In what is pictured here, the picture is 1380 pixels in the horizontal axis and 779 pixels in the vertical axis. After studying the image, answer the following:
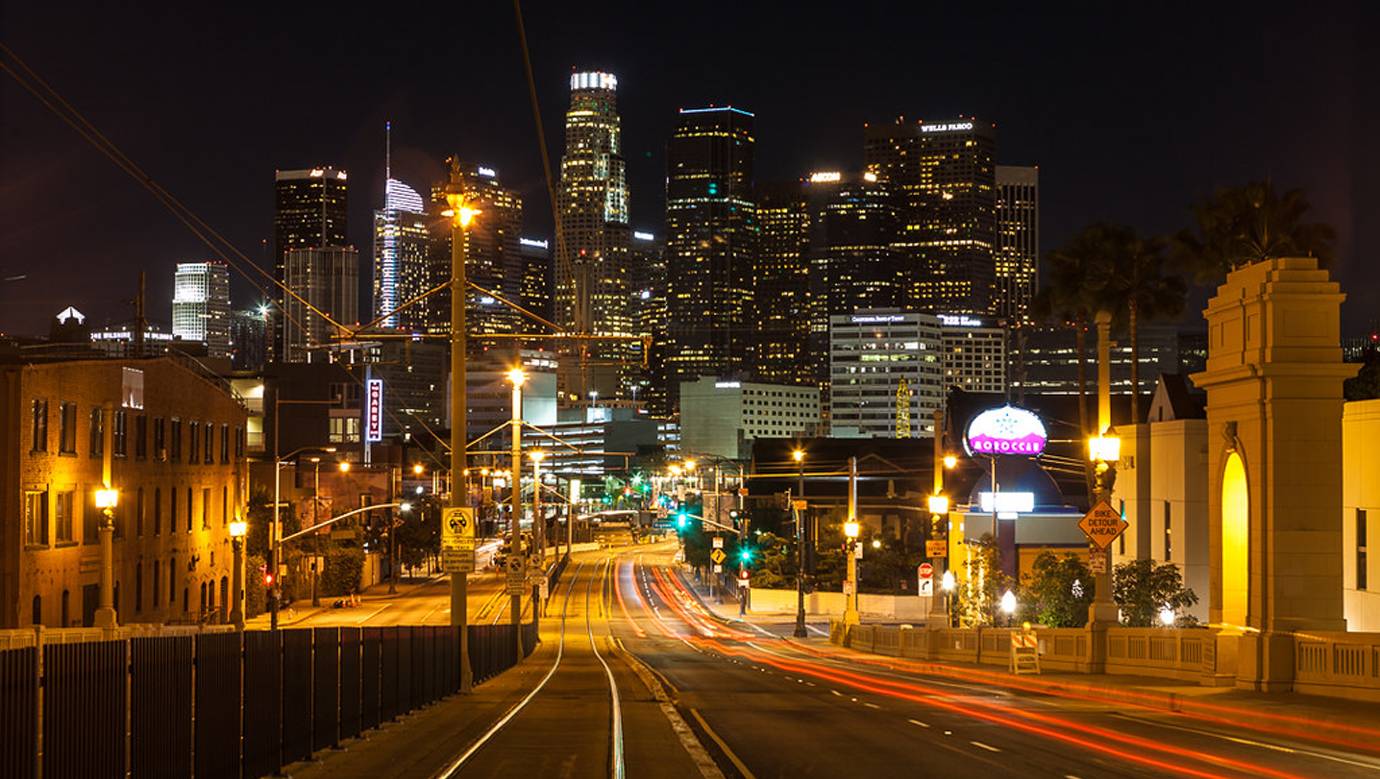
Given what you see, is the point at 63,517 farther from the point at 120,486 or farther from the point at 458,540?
the point at 458,540

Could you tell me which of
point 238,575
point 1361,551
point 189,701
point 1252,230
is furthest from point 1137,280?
point 189,701

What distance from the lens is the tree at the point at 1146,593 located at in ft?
158

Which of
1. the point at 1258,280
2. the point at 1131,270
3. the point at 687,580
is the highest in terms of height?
the point at 1131,270

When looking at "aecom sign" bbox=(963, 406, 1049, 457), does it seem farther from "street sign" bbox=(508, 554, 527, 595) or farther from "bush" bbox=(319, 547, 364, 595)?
"bush" bbox=(319, 547, 364, 595)

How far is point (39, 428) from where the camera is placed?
165ft

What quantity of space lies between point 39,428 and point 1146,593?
123ft

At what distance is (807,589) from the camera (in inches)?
4237

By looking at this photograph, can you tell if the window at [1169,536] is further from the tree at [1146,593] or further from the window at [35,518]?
the window at [35,518]

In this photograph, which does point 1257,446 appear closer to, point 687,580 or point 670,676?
point 670,676

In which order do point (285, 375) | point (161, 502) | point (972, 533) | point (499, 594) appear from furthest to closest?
point (285, 375) → point (499, 594) → point (972, 533) → point (161, 502)

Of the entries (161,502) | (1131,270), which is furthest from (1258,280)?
(161,502)

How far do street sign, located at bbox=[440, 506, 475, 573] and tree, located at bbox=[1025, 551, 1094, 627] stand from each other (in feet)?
94.3

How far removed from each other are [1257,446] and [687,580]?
111 meters

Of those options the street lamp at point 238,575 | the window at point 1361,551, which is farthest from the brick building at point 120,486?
the window at point 1361,551
